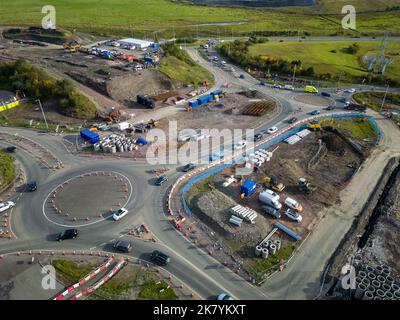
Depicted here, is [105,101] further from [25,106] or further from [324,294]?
[324,294]

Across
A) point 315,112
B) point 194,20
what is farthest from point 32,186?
point 194,20

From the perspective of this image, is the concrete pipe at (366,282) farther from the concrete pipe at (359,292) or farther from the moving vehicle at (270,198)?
the moving vehicle at (270,198)

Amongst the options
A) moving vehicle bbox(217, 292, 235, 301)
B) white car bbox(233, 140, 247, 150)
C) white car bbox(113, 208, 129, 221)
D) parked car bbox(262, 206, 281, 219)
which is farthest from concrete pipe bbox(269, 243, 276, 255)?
white car bbox(233, 140, 247, 150)

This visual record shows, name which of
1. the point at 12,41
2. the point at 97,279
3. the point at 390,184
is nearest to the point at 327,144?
the point at 390,184

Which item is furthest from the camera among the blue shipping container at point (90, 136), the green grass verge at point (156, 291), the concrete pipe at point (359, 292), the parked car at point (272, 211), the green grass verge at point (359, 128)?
the green grass verge at point (359, 128)

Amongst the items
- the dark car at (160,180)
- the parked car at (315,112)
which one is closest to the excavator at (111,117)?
the dark car at (160,180)
